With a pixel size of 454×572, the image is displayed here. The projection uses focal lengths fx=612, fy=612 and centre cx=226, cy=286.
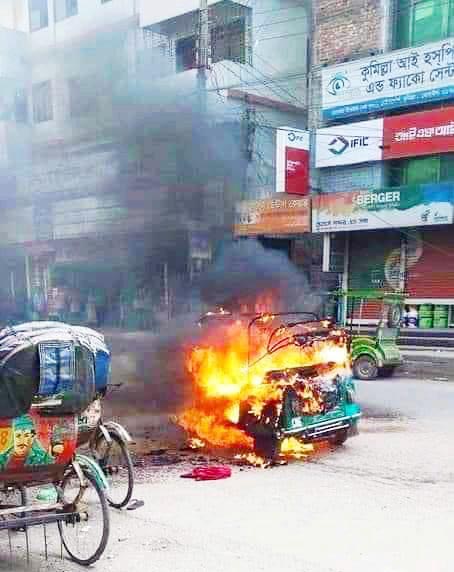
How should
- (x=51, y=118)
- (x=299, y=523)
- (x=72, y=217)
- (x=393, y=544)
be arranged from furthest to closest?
1. (x=72, y=217)
2. (x=51, y=118)
3. (x=299, y=523)
4. (x=393, y=544)

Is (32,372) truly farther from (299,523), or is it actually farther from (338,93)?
(338,93)

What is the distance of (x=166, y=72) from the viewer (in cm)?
1378

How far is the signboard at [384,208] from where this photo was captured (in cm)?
1483

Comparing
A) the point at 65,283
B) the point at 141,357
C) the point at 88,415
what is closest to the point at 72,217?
the point at 65,283

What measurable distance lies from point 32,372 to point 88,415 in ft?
3.61

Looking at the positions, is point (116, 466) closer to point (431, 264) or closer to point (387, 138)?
point (431, 264)

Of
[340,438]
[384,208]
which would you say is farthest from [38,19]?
[340,438]

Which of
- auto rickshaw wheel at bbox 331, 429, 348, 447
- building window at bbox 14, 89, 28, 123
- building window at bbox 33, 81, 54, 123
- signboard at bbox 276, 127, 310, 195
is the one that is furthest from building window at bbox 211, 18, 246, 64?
auto rickshaw wheel at bbox 331, 429, 348, 447

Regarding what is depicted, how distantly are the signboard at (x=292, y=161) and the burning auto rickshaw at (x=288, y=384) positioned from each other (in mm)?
10493

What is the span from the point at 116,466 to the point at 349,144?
45.3 ft

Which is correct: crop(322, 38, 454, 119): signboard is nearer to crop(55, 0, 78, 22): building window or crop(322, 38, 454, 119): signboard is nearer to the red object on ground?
crop(55, 0, 78, 22): building window

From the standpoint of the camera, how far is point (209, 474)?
575 centimetres

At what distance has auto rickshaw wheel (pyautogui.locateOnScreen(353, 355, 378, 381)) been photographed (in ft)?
39.8

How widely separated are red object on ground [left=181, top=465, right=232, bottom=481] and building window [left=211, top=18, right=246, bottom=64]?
1628 cm
